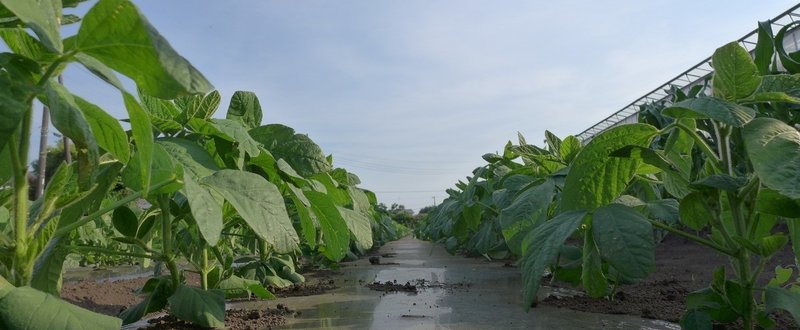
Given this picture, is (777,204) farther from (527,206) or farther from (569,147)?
(569,147)

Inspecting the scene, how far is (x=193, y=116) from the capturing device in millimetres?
1836

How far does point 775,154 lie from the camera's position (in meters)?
1.10

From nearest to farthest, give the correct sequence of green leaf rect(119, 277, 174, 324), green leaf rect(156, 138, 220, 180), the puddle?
green leaf rect(156, 138, 220, 180) → green leaf rect(119, 277, 174, 324) → the puddle

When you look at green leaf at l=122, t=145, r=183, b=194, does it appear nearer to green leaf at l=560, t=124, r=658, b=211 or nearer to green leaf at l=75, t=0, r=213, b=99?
green leaf at l=75, t=0, r=213, b=99

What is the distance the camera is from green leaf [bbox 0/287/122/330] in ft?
2.66

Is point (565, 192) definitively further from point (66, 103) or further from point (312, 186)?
point (66, 103)

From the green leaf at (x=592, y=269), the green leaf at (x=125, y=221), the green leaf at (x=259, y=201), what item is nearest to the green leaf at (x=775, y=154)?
the green leaf at (x=592, y=269)

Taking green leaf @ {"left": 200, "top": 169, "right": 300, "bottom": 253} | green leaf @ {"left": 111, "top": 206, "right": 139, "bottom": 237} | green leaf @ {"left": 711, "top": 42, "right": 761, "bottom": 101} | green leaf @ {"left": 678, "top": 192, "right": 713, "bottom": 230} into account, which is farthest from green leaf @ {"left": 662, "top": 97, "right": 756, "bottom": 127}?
green leaf @ {"left": 111, "top": 206, "right": 139, "bottom": 237}

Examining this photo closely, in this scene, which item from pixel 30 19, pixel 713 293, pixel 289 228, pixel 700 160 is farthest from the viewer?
pixel 700 160

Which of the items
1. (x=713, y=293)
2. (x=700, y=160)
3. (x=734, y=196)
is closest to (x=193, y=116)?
(x=734, y=196)

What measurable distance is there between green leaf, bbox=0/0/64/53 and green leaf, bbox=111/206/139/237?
1.21 m

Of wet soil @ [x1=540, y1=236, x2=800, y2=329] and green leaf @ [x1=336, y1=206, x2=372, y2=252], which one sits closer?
green leaf @ [x1=336, y1=206, x2=372, y2=252]

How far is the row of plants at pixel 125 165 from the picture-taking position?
810mm

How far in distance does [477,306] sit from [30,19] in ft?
8.77
